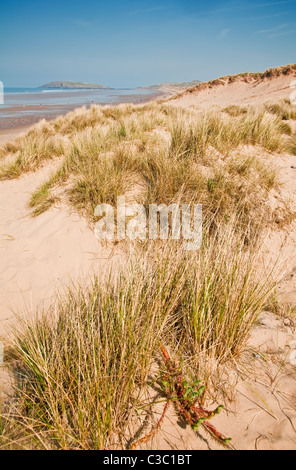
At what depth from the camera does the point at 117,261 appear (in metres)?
3.04

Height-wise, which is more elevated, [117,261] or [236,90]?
[236,90]

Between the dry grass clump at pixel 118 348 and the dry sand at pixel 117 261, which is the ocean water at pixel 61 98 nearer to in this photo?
the dry sand at pixel 117 261

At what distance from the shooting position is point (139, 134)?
525cm

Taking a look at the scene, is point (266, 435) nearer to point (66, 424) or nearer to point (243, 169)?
point (66, 424)

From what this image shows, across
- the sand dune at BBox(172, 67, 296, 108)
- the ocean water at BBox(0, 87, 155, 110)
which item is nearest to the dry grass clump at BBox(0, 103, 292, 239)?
the sand dune at BBox(172, 67, 296, 108)

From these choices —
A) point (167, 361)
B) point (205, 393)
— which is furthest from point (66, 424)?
point (205, 393)

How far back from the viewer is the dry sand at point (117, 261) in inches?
52.8

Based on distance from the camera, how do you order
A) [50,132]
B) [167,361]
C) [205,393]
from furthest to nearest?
[50,132] → [167,361] → [205,393]
